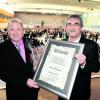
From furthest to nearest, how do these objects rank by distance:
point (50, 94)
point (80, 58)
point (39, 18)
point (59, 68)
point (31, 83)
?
1. point (39, 18)
2. point (50, 94)
3. point (31, 83)
4. point (59, 68)
5. point (80, 58)

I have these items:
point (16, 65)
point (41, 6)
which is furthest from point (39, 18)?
point (16, 65)

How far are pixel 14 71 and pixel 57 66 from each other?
40cm

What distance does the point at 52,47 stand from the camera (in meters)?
2.04

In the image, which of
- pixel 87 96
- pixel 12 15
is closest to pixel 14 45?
pixel 87 96

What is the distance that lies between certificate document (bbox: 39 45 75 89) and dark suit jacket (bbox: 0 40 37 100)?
201 millimetres

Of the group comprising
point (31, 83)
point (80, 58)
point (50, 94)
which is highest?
point (80, 58)

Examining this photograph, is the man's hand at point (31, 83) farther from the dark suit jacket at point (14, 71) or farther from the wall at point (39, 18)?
the wall at point (39, 18)

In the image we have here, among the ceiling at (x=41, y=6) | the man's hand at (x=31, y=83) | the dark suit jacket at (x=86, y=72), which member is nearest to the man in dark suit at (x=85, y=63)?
the dark suit jacket at (x=86, y=72)

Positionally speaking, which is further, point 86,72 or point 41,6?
point 41,6

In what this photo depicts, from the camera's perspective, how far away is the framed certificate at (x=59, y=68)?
184 cm

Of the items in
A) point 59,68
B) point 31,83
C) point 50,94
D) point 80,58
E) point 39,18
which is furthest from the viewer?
point 39,18

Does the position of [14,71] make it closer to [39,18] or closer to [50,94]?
[50,94]

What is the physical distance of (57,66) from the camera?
1930 mm

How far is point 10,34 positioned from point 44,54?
34cm
